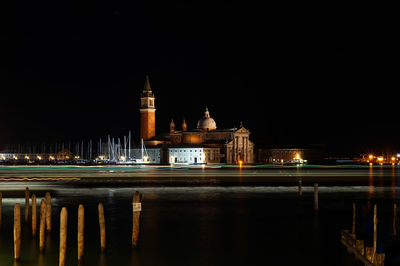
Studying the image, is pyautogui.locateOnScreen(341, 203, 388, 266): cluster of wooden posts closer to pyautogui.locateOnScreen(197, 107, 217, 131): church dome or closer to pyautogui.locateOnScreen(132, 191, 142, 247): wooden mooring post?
pyautogui.locateOnScreen(132, 191, 142, 247): wooden mooring post

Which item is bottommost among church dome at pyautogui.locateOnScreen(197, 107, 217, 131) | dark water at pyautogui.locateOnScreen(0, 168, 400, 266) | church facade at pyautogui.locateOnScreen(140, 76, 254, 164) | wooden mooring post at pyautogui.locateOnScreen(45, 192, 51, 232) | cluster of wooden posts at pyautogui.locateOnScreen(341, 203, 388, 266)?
dark water at pyautogui.locateOnScreen(0, 168, 400, 266)

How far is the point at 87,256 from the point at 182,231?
195 inches

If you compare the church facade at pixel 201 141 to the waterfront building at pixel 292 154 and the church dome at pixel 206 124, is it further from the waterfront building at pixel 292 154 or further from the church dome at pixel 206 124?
the waterfront building at pixel 292 154

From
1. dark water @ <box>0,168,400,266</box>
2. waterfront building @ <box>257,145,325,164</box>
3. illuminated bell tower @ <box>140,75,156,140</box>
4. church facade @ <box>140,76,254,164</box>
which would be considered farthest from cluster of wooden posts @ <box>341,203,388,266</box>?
illuminated bell tower @ <box>140,75,156,140</box>

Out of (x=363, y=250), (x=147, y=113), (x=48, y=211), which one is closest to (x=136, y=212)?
(x=48, y=211)

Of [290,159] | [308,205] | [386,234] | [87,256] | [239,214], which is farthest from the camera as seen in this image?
[290,159]

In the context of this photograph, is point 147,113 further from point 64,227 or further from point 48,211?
point 64,227

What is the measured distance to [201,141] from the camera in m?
164

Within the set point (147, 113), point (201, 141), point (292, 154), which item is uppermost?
point (147, 113)

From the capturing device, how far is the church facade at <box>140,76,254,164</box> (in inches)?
6132

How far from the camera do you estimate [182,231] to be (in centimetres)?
2039

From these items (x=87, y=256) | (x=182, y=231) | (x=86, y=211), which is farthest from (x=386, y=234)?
(x=86, y=211)

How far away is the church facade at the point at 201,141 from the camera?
15575 centimetres

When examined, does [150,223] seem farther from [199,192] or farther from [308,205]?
[199,192]
